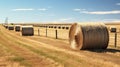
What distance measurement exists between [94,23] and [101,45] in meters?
1.68

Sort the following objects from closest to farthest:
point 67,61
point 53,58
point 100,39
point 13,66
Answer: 1. point 13,66
2. point 67,61
3. point 53,58
4. point 100,39

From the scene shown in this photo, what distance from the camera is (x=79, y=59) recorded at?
14.8 meters

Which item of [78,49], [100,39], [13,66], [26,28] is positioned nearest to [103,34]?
[100,39]

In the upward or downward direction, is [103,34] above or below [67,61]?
above

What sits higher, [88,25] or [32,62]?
[88,25]

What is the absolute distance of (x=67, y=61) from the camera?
14.0 metres

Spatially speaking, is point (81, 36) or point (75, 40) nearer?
point (81, 36)

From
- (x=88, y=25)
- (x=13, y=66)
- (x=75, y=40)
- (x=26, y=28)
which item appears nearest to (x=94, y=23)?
(x=88, y=25)

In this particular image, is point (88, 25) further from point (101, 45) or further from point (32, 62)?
point (32, 62)

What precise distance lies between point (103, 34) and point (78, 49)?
2111mm

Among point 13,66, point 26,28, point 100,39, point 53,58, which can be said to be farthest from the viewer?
point 26,28

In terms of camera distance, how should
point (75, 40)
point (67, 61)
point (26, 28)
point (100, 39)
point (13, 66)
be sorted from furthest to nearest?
point (26, 28), point (75, 40), point (100, 39), point (67, 61), point (13, 66)

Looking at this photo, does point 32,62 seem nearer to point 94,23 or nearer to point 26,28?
point 94,23

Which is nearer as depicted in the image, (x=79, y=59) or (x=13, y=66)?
(x=13, y=66)
